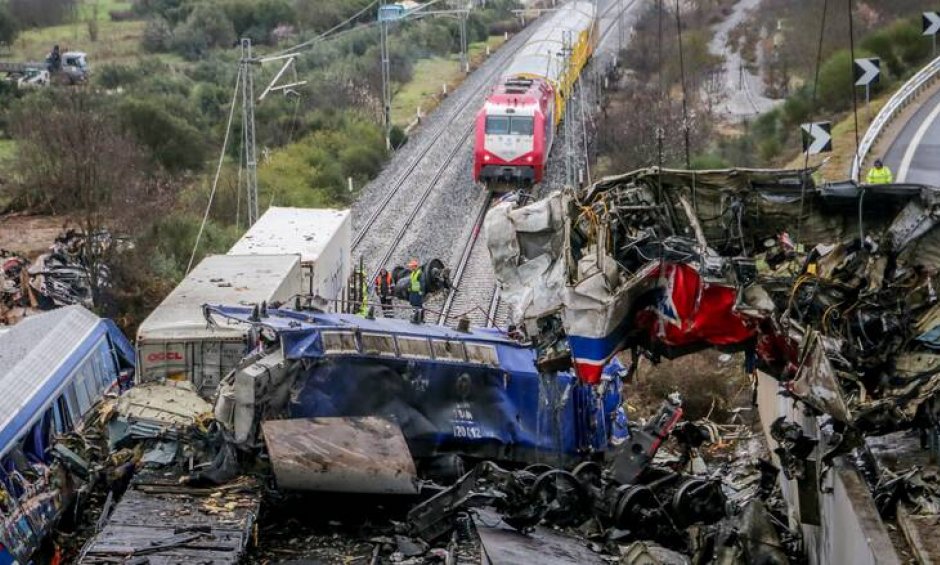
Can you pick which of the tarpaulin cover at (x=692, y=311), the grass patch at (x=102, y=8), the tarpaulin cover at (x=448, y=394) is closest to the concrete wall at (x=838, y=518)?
the tarpaulin cover at (x=692, y=311)

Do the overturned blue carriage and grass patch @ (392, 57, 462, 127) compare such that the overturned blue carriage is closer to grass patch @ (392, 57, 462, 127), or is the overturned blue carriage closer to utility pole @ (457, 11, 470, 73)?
grass patch @ (392, 57, 462, 127)

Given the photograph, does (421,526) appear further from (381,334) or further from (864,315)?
(864,315)

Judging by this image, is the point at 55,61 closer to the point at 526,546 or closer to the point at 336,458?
the point at 336,458

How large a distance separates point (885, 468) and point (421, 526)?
485 cm

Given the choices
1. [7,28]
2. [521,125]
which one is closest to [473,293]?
[521,125]

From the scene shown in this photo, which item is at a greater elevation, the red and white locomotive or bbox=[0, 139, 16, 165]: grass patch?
the red and white locomotive

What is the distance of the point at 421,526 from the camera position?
49.0ft

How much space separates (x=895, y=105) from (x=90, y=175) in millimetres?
19809

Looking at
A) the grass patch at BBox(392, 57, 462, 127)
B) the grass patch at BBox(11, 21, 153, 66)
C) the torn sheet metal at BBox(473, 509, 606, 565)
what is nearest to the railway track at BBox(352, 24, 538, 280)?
the grass patch at BBox(392, 57, 462, 127)

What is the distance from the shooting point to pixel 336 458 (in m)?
14.8

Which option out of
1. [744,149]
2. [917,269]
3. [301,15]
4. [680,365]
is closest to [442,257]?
[680,365]

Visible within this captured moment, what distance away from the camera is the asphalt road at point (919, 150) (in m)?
29.0

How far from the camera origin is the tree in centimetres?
3091

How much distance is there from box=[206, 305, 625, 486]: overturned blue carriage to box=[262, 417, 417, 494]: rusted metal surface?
0.59 meters
